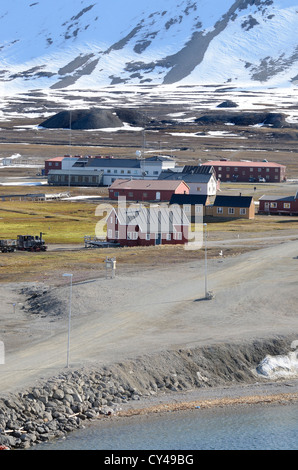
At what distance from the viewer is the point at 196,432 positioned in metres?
33.5

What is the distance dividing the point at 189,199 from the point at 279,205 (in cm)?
1016

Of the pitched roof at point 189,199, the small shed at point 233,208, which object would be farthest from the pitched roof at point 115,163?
the small shed at point 233,208

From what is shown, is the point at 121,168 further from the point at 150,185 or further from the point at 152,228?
the point at 152,228

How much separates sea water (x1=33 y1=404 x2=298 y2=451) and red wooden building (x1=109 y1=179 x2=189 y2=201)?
7062 centimetres

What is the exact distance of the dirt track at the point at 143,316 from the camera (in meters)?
A: 37.5

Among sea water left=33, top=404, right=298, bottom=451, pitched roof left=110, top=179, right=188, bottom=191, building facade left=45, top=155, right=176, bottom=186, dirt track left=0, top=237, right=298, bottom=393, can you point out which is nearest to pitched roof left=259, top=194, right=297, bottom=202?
pitched roof left=110, top=179, right=188, bottom=191

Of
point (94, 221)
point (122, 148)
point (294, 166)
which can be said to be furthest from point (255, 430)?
point (122, 148)

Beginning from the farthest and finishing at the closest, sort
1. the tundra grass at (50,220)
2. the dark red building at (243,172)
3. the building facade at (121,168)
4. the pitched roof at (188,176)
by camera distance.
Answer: the dark red building at (243,172) < the building facade at (121,168) < the pitched roof at (188,176) < the tundra grass at (50,220)

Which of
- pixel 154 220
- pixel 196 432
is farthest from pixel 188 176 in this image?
pixel 196 432

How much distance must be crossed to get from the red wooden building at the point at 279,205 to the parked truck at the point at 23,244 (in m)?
34.4

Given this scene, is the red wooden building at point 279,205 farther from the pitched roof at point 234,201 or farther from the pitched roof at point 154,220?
the pitched roof at point 154,220

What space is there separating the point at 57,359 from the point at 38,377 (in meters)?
2.32

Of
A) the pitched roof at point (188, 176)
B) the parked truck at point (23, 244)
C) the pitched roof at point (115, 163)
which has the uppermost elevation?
the pitched roof at point (115, 163)
